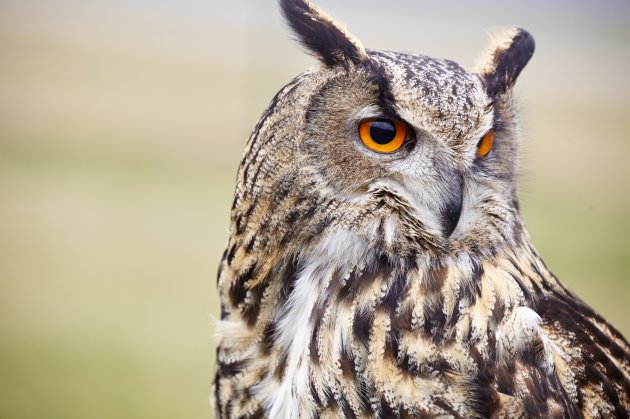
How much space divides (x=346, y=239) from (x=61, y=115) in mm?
10383

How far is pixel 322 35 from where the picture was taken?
150 cm

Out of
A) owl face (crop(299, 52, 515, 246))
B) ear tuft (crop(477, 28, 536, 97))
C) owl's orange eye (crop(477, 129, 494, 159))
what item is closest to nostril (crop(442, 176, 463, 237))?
owl face (crop(299, 52, 515, 246))

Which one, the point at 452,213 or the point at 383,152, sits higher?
the point at 383,152

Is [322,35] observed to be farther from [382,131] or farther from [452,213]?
[452,213]

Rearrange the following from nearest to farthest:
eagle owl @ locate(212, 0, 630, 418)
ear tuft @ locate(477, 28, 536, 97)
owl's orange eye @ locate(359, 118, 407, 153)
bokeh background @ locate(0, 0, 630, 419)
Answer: eagle owl @ locate(212, 0, 630, 418) → owl's orange eye @ locate(359, 118, 407, 153) → ear tuft @ locate(477, 28, 536, 97) → bokeh background @ locate(0, 0, 630, 419)

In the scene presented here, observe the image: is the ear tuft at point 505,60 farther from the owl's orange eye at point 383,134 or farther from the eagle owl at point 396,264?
the owl's orange eye at point 383,134

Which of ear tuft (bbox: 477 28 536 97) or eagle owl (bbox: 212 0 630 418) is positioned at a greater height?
ear tuft (bbox: 477 28 536 97)

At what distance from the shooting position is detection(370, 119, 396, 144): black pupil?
4.61 ft

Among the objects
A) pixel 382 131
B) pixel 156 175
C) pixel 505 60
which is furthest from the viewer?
pixel 156 175

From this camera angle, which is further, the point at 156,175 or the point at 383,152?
the point at 156,175

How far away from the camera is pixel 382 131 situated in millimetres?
1406

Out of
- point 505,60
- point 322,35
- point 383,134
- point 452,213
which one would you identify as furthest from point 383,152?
point 505,60

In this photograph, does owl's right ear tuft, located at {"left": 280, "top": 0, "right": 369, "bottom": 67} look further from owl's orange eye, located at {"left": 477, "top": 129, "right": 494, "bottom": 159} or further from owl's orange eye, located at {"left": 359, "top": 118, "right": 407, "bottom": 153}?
owl's orange eye, located at {"left": 477, "top": 129, "right": 494, "bottom": 159}

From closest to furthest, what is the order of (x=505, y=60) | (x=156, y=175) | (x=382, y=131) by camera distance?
(x=382, y=131)
(x=505, y=60)
(x=156, y=175)
